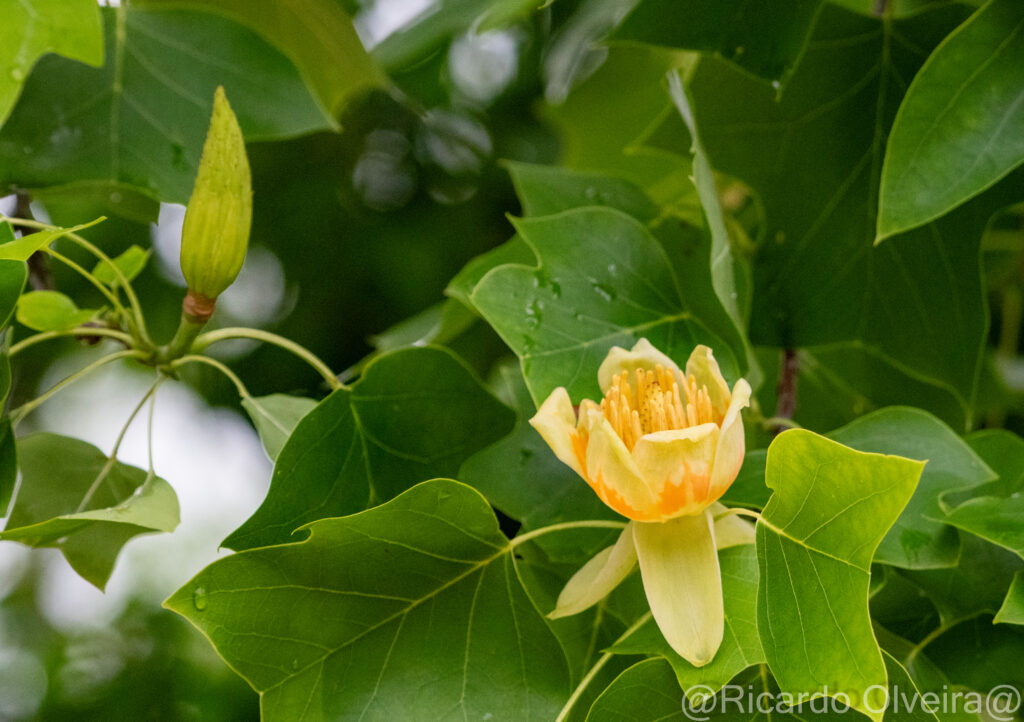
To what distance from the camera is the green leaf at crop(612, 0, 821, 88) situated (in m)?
0.58

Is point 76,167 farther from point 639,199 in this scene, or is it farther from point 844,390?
point 844,390

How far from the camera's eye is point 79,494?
22.6 inches

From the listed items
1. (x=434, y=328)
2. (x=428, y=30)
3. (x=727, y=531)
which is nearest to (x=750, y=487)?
(x=727, y=531)

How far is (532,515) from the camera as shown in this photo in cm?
56

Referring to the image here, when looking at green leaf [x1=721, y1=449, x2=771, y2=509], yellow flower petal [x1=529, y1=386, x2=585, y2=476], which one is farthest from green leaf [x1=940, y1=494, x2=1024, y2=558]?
yellow flower petal [x1=529, y1=386, x2=585, y2=476]

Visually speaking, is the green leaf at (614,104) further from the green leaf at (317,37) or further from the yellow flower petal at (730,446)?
the yellow flower petal at (730,446)

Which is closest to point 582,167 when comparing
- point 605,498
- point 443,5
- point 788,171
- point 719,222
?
point 443,5

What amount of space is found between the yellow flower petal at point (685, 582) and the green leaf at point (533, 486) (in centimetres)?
9

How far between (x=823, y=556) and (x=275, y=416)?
0.34 m

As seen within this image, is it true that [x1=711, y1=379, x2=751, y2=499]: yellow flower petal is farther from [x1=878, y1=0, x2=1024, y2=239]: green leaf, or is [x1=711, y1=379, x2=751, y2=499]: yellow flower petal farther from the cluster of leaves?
[x1=878, y1=0, x2=1024, y2=239]: green leaf

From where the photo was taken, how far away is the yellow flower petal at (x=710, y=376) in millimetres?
479

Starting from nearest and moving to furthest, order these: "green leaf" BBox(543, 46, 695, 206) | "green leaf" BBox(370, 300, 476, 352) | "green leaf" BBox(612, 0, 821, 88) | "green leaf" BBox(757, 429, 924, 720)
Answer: "green leaf" BBox(757, 429, 924, 720)
"green leaf" BBox(612, 0, 821, 88)
"green leaf" BBox(370, 300, 476, 352)
"green leaf" BBox(543, 46, 695, 206)

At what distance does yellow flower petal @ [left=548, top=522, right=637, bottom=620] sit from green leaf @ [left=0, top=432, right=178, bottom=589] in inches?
8.8

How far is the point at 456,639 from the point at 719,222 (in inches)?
11.9
